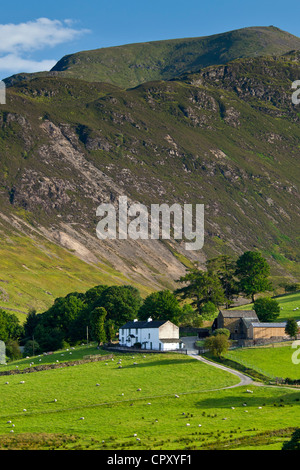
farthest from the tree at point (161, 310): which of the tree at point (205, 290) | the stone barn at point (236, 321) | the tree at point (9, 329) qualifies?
the tree at point (9, 329)

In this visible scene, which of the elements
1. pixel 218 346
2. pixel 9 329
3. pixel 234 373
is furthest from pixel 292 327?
pixel 9 329

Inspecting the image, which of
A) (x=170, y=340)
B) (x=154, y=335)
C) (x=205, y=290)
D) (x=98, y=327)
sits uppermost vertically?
(x=205, y=290)

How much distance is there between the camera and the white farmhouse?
119787 millimetres

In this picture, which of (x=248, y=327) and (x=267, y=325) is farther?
(x=248, y=327)

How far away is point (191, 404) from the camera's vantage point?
7681 centimetres

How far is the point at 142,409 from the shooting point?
75500 millimetres

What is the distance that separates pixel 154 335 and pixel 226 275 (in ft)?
169

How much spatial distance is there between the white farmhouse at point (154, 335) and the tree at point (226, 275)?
129ft

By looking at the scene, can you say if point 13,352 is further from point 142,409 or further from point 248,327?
point 142,409

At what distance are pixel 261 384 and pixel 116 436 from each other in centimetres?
2970

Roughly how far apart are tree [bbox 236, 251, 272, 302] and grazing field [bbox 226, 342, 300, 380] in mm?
49632

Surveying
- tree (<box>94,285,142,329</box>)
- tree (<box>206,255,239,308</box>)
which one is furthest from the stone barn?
tree (<box>206,255,239,308</box>)

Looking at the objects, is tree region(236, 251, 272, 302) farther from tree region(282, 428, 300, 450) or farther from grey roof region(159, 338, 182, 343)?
tree region(282, 428, 300, 450)

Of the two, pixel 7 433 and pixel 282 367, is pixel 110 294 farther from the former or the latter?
pixel 7 433
